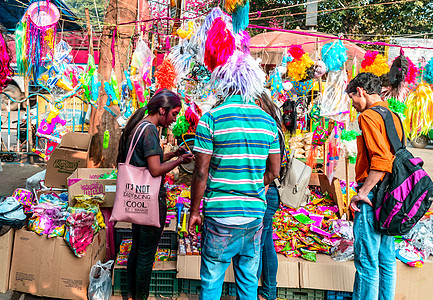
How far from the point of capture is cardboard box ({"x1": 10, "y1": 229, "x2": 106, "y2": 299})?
3.01 metres

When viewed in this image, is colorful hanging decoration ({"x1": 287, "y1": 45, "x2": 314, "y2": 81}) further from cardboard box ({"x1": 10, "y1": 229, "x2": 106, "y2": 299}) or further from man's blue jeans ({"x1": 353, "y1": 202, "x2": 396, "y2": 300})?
cardboard box ({"x1": 10, "y1": 229, "x2": 106, "y2": 299})

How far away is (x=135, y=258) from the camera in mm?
2740

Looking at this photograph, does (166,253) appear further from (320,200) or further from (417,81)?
(417,81)

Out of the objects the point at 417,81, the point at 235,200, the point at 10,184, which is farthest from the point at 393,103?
the point at 10,184

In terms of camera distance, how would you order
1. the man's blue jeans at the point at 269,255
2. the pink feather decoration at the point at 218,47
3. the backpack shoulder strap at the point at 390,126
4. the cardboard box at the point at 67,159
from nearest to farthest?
the pink feather decoration at the point at 218,47 → the backpack shoulder strap at the point at 390,126 → the man's blue jeans at the point at 269,255 → the cardboard box at the point at 67,159

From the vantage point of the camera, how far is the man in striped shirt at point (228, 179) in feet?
6.43

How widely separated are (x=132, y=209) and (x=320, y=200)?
2.97 m

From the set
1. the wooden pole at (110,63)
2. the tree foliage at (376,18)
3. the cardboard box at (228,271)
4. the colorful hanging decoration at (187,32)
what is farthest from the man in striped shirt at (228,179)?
the tree foliage at (376,18)

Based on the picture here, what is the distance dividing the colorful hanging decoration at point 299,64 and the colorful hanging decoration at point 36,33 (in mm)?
2598

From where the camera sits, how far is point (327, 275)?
311cm

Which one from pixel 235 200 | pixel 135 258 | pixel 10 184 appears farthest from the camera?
pixel 10 184

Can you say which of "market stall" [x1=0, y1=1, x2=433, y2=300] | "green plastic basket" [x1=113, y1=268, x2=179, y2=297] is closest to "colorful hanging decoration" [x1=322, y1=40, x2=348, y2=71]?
"market stall" [x1=0, y1=1, x2=433, y2=300]

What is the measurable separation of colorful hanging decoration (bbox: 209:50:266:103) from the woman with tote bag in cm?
60

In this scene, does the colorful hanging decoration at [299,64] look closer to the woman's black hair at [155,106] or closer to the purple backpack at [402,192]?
the purple backpack at [402,192]
